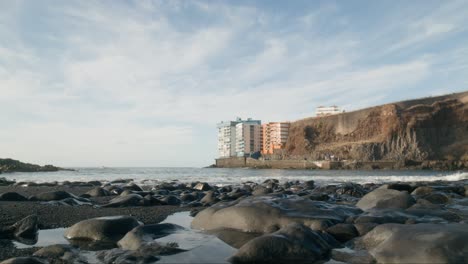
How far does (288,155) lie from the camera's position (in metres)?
82.1

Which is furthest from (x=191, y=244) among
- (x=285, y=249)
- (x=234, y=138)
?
(x=234, y=138)

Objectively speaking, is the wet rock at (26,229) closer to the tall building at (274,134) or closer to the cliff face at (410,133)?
the cliff face at (410,133)

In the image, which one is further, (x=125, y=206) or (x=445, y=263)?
(x=125, y=206)

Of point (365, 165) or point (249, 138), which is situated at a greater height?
point (249, 138)

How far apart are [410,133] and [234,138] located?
7117cm

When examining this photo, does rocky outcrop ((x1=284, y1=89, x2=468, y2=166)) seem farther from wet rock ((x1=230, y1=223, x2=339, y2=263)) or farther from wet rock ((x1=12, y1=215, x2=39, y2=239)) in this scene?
wet rock ((x1=12, y1=215, x2=39, y2=239))

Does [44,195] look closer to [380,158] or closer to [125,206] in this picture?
[125,206]

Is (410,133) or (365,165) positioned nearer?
(365,165)

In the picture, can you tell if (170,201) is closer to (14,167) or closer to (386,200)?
(386,200)

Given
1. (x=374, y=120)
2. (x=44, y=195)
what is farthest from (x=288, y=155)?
(x=44, y=195)

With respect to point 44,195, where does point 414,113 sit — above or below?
above

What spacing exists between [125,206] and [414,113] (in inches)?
2650

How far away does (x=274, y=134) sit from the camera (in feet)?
369

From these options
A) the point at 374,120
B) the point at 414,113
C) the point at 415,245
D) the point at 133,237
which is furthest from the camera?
the point at 374,120
